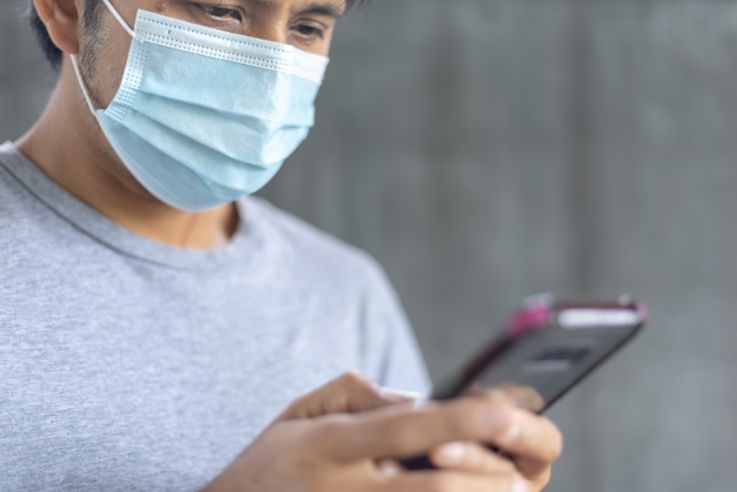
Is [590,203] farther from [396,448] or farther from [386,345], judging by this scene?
[396,448]

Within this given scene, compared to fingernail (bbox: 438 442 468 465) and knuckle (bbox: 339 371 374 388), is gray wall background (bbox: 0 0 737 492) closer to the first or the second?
knuckle (bbox: 339 371 374 388)

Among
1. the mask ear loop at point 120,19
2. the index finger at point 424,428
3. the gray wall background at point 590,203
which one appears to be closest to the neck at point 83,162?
the mask ear loop at point 120,19

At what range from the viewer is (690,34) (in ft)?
6.84

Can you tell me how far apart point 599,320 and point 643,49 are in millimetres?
1481

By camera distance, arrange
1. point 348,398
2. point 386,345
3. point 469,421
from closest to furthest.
→ 1. point 469,421
2. point 348,398
3. point 386,345

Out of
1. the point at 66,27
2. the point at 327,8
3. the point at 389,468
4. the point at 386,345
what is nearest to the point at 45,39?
the point at 66,27

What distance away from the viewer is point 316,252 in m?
Answer: 1.49

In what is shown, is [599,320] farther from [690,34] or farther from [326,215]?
[690,34]

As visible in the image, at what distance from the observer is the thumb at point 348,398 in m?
0.85

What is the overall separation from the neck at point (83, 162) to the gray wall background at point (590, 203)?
2.76 ft

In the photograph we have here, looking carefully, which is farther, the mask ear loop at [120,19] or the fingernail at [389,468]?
the mask ear loop at [120,19]

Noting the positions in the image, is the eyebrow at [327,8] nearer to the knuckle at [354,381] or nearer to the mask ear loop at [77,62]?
the mask ear loop at [77,62]

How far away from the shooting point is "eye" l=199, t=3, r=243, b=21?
1.11 m

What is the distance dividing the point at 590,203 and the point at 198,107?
117cm
